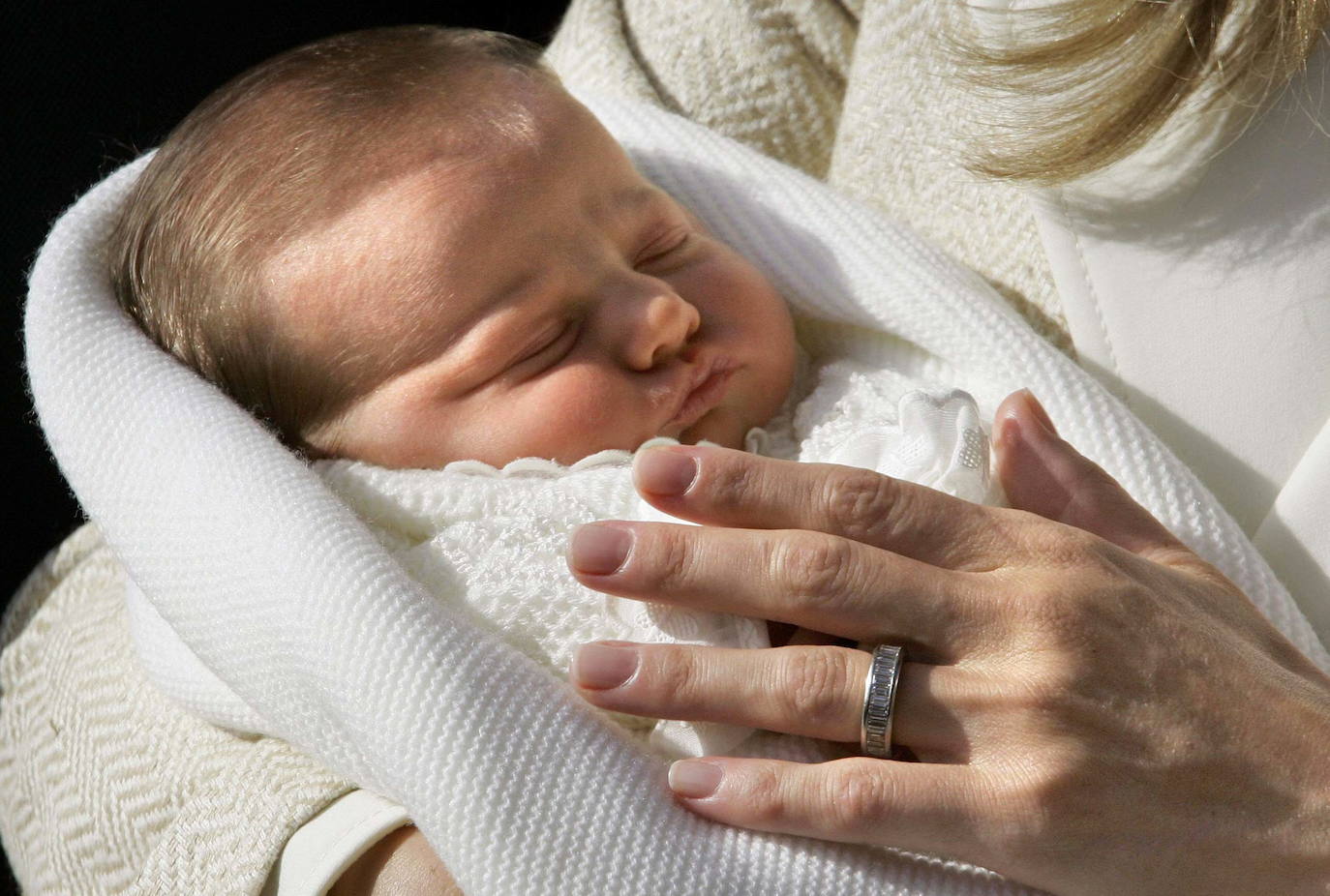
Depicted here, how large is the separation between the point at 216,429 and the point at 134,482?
73 mm

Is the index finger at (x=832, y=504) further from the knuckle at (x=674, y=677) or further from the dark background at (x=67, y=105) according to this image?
the dark background at (x=67, y=105)

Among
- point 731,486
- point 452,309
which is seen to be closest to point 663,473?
point 731,486

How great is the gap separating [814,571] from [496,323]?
0.32 meters

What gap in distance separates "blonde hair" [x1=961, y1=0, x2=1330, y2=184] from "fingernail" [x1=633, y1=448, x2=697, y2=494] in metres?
0.41

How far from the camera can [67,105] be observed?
1.33 m

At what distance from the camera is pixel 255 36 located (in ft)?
4.74

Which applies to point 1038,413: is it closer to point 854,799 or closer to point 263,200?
point 854,799

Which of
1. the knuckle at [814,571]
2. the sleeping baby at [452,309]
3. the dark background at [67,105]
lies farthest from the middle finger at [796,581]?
the dark background at [67,105]

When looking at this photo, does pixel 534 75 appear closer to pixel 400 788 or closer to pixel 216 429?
pixel 216 429

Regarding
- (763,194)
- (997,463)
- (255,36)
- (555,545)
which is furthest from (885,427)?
(255,36)

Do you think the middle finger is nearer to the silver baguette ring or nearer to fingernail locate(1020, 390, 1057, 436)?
the silver baguette ring

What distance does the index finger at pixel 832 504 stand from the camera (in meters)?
0.64

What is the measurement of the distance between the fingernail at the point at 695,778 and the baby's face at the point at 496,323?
0.86 feet

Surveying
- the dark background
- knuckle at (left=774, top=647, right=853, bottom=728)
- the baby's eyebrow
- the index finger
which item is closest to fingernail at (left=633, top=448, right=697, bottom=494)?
the index finger
